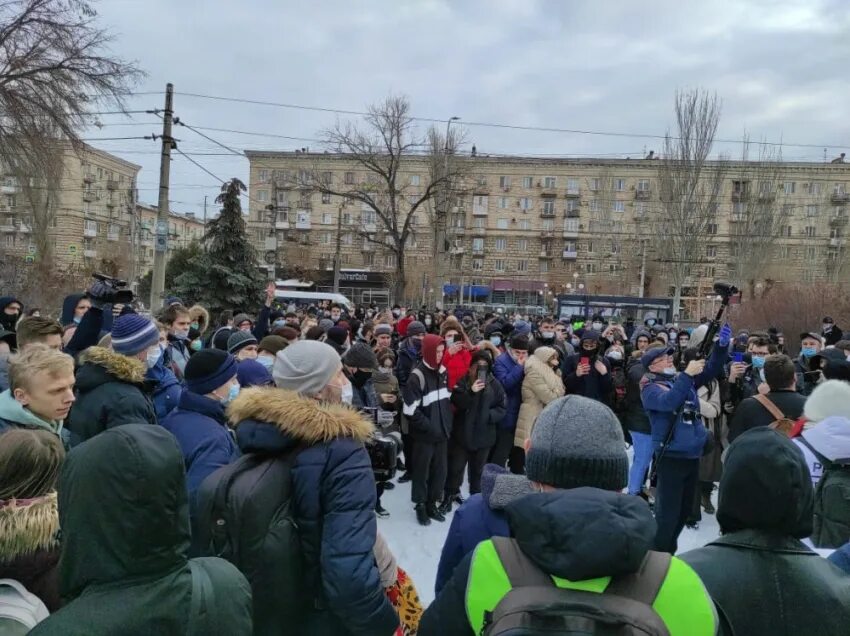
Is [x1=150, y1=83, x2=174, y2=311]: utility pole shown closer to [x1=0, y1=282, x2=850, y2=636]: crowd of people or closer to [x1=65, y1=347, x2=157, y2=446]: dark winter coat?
[x1=0, y1=282, x2=850, y2=636]: crowd of people

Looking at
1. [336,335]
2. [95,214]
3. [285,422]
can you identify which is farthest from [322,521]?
[95,214]

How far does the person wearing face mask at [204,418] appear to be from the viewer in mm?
2910

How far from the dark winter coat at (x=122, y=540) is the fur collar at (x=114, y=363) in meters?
2.13

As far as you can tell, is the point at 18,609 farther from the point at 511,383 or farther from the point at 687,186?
the point at 687,186

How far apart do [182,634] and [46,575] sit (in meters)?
0.64

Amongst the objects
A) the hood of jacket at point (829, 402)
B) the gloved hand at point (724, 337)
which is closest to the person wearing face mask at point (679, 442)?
the gloved hand at point (724, 337)

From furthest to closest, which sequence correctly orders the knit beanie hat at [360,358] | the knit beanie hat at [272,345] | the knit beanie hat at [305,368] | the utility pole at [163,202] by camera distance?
the utility pole at [163,202] → the knit beanie hat at [360,358] → the knit beanie hat at [272,345] → the knit beanie hat at [305,368]

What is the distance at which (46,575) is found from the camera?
1.80 m

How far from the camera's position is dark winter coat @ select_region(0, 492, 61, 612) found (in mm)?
1759

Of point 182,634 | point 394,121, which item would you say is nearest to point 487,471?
point 182,634

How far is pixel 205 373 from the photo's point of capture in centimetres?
322

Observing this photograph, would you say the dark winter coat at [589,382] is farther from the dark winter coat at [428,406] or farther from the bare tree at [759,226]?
the bare tree at [759,226]

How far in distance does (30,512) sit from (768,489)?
2286 millimetres

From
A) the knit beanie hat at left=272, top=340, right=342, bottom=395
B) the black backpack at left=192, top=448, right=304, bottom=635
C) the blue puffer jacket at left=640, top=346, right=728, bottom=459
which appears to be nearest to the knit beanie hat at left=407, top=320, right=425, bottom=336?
the blue puffer jacket at left=640, top=346, right=728, bottom=459
